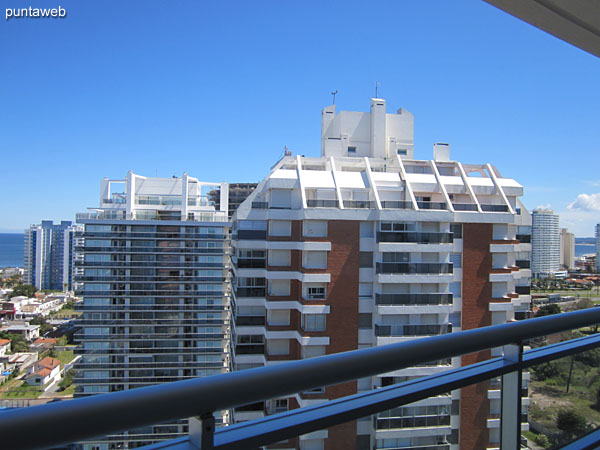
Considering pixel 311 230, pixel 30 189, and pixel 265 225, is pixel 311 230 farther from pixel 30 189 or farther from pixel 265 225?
pixel 30 189

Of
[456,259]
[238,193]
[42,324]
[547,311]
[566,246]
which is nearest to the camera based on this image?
[547,311]

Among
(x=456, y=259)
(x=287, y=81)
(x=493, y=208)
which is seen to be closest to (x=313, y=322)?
(x=456, y=259)

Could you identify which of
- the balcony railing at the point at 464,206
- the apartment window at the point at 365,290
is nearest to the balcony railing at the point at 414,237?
the balcony railing at the point at 464,206

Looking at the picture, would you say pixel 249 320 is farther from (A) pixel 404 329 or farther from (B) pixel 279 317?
(A) pixel 404 329

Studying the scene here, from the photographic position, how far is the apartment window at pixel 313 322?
792 cm

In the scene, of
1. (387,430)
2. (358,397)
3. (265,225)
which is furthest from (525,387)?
(265,225)

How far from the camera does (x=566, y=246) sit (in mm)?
11508

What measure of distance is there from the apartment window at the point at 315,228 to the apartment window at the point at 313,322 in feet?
5.17

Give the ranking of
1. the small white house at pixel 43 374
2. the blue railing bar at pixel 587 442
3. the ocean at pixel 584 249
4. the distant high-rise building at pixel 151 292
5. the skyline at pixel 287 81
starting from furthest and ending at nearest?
the distant high-rise building at pixel 151 292 < the ocean at pixel 584 249 < the small white house at pixel 43 374 < the skyline at pixel 287 81 < the blue railing bar at pixel 587 442

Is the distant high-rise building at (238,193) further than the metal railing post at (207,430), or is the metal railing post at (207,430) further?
the distant high-rise building at (238,193)

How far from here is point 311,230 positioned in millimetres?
7957

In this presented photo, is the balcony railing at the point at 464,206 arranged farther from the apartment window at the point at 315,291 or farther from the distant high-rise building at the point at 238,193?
the distant high-rise building at the point at 238,193

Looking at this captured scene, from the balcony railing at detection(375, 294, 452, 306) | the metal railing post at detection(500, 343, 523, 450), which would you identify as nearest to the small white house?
the balcony railing at detection(375, 294, 452, 306)

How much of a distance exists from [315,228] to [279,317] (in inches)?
78.7
